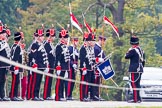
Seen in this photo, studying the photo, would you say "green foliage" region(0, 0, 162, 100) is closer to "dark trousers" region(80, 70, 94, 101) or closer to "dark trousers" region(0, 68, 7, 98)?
"dark trousers" region(80, 70, 94, 101)

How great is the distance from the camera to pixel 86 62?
2783 cm

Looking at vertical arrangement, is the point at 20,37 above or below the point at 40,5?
below

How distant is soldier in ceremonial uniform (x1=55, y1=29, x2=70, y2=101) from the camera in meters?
27.2

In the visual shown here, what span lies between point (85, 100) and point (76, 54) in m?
1.64

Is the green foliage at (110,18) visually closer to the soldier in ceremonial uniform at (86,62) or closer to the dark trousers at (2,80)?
the soldier in ceremonial uniform at (86,62)

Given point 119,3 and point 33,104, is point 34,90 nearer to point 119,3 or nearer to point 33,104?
point 33,104

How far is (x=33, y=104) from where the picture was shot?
24.8 metres

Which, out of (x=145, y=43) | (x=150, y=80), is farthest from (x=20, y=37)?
(x=145, y=43)

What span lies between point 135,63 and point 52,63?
228cm

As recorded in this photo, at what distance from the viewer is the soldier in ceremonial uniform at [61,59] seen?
27203 mm

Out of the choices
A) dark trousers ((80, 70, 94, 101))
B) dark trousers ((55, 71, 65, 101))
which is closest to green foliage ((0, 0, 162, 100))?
dark trousers ((80, 70, 94, 101))

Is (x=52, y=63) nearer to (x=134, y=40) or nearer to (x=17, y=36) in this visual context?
(x=17, y=36)

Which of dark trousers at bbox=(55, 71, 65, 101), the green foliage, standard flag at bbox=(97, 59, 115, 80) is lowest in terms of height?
dark trousers at bbox=(55, 71, 65, 101)

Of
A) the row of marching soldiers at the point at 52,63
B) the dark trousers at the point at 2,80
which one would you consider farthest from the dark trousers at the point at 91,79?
the dark trousers at the point at 2,80
